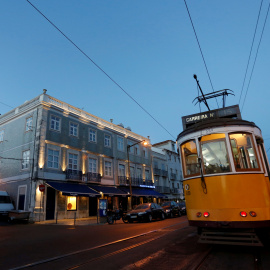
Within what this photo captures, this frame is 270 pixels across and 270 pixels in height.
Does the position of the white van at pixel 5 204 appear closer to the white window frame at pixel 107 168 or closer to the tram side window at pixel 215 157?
the white window frame at pixel 107 168

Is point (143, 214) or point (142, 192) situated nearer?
point (143, 214)

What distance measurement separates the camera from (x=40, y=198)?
1969cm

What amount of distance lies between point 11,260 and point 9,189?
1873 cm

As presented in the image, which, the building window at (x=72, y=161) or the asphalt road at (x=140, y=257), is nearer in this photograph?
the asphalt road at (x=140, y=257)

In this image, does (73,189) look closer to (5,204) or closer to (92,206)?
(92,206)

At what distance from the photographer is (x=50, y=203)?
2072cm

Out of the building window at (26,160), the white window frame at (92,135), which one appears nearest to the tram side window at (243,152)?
the building window at (26,160)

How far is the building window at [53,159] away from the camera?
21578 mm

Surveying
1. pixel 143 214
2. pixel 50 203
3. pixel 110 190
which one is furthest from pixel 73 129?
pixel 143 214

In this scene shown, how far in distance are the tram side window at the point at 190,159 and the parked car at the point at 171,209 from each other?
1621 centimetres

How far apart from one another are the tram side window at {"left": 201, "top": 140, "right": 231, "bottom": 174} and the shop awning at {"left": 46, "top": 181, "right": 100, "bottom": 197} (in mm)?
15699

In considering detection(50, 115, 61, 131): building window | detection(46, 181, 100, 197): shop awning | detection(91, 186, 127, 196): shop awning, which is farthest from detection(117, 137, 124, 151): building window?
detection(50, 115, 61, 131): building window

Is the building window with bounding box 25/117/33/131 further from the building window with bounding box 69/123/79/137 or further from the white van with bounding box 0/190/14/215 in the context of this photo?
the white van with bounding box 0/190/14/215

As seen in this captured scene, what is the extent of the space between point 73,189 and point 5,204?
19.1ft
